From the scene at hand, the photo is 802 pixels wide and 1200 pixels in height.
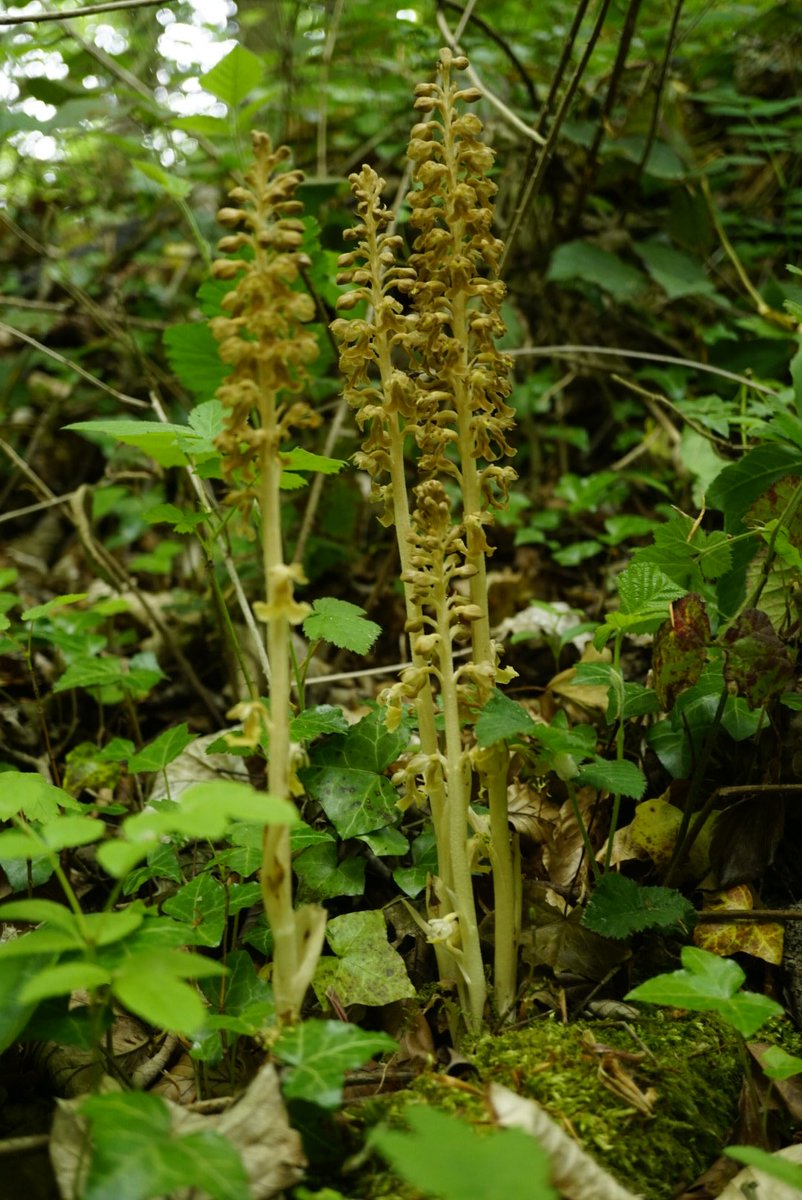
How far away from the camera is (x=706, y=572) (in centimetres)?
205

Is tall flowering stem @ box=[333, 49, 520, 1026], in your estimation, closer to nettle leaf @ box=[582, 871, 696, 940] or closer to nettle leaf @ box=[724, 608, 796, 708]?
nettle leaf @ box=[582, 871, 696, 940]

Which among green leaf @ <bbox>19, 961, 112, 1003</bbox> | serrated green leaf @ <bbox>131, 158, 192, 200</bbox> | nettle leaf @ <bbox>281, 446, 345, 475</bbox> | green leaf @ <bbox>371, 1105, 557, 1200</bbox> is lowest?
green leaf @ <bbox>371, 1105, 557, 1200</bbox>

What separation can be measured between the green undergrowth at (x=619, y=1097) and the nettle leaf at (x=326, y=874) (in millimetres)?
488

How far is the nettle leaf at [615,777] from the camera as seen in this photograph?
5.57 ft

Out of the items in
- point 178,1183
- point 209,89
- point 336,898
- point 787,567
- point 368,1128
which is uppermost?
point 209,89

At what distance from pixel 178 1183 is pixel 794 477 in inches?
71.7

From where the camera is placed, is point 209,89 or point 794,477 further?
point 209,89

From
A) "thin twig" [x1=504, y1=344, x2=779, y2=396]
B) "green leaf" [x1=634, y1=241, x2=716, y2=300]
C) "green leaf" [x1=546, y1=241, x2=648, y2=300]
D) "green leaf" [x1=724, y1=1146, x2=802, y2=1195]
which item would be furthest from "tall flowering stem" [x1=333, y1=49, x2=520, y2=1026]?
"green leaf" [x1=634, y1=241, x2=716, y2=300]

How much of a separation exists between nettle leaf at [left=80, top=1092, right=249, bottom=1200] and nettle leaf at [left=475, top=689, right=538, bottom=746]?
720 mm

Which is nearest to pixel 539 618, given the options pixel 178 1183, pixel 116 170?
pixel 178 1183

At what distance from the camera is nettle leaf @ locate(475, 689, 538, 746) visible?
5.14ft

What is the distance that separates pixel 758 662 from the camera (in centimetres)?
178

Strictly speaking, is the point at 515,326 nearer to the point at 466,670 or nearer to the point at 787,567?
the point at 787,567

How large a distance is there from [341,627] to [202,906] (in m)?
0.66
